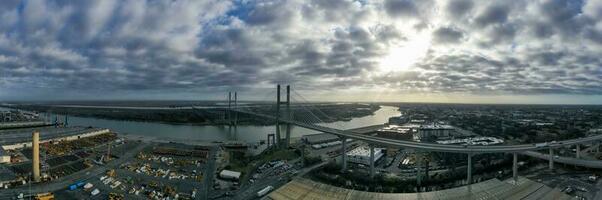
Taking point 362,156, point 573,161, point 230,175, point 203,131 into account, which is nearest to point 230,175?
point 230,175

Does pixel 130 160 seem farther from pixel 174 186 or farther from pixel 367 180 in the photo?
pixel 367 180

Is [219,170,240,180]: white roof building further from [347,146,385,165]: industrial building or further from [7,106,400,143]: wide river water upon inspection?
[7,106,400,143]: wide river water

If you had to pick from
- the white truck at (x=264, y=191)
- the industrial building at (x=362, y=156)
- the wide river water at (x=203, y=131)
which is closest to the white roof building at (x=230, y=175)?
the white truck at (x=264, y=191)

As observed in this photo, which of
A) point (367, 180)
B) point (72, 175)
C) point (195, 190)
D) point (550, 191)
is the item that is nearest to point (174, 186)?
point (195, 190)

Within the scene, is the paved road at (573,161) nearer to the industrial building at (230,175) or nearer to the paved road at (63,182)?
the industrial building at (230,175)

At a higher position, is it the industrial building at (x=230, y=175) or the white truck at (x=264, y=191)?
the industrial building at (x=230, y=175)

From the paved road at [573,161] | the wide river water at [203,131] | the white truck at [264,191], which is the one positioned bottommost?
the wide river water at [203,131]

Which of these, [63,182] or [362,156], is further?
[362,156]

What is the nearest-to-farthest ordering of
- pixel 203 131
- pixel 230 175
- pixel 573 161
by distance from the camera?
pixel 230 175, pixel 573 161, pixel 203 131

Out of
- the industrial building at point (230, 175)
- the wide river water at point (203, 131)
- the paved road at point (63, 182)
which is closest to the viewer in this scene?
the paved road at point (63, 182)

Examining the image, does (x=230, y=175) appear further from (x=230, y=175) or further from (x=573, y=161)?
(x=573, y=161)

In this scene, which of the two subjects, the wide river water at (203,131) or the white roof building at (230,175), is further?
the wide river water at (203,131)
